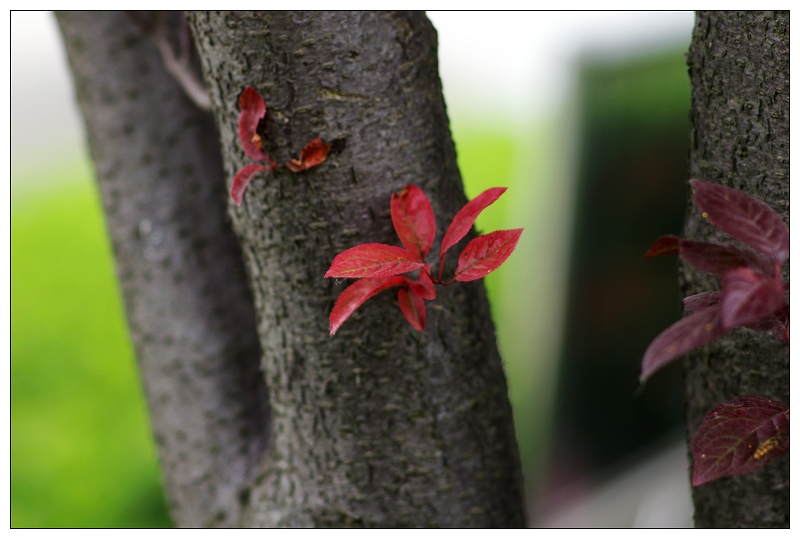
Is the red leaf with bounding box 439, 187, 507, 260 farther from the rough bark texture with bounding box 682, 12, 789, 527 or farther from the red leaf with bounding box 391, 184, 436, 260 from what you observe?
the rough bark texture with bounding box 682, 12, 789, 527

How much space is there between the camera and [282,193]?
0.66 meters

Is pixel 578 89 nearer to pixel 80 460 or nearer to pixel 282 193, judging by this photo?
pixel 282 193

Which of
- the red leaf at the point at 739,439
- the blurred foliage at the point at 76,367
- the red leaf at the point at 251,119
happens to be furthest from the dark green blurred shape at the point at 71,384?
the red leaf at the point at 739,439

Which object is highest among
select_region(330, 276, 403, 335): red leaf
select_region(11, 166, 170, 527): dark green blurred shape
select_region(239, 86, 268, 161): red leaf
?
select_region(239, 86, 268, 161): red leaf

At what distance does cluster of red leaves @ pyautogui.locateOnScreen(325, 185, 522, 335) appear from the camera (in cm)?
56

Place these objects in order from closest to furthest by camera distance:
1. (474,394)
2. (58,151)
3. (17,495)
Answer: (474,394)
(17,495)
(58,151)

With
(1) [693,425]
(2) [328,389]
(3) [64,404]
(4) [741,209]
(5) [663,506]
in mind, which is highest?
(4) [741,209]

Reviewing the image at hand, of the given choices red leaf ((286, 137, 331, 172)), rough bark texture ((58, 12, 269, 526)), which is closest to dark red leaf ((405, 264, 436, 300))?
red leaf ((286, 137, 331, 172))

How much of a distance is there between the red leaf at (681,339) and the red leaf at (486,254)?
17 cm

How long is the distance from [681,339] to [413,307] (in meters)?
0.28

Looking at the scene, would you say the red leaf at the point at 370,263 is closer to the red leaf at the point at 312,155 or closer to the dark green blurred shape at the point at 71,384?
the red leaf at the point at 312,155

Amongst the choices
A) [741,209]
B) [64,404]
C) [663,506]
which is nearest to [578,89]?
[663,506]

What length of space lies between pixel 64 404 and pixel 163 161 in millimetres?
1019

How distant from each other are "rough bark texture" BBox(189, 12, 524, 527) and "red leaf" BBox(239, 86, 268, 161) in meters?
0.01
